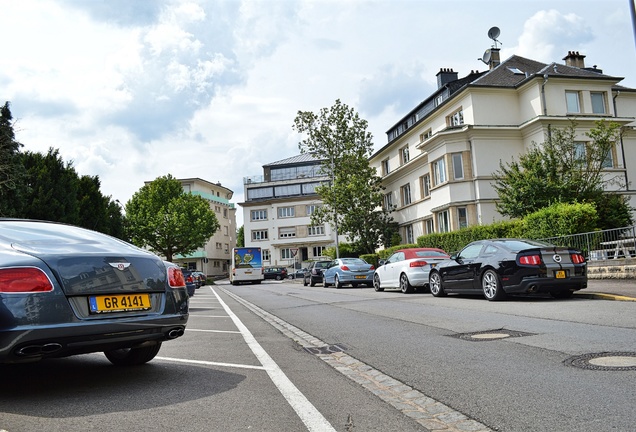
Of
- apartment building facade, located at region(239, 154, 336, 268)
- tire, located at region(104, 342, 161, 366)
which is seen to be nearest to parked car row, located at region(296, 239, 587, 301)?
tire, located at region(104, 342, 161, 366)

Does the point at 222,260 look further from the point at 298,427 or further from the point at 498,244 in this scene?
the point at 298,427

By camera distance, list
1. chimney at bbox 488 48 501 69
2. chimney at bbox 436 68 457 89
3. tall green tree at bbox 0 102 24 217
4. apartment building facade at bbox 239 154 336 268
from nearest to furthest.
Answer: tall green tree at bbox 0 102 24 217 → chimney at bbox 488 48 501 69 → chimney at bbox 436 68 457 89 → apartment building facade at bbox 239 154 336 268

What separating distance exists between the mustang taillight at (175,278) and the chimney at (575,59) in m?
42.7

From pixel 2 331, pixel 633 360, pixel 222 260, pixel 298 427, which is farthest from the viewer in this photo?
pixel 222 260

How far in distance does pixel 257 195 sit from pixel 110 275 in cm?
8279

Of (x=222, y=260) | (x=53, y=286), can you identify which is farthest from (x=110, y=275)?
(x=222, y=260)

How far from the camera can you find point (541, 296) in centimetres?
1412

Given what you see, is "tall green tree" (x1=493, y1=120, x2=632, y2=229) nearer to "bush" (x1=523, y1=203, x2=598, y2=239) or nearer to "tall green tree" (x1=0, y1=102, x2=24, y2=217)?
"bush" (x1=523, y1=203, x2=598, y2=239)

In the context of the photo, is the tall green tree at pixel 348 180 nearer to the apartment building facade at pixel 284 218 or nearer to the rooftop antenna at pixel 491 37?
the rooftop antenna at pixel 491 37

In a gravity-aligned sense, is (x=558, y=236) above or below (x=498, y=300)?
above

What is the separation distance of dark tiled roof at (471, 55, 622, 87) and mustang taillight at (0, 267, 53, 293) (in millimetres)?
32638

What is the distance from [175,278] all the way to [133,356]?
117 cm

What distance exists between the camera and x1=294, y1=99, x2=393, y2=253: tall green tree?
45.8 m

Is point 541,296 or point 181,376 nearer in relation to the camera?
point 181,376
